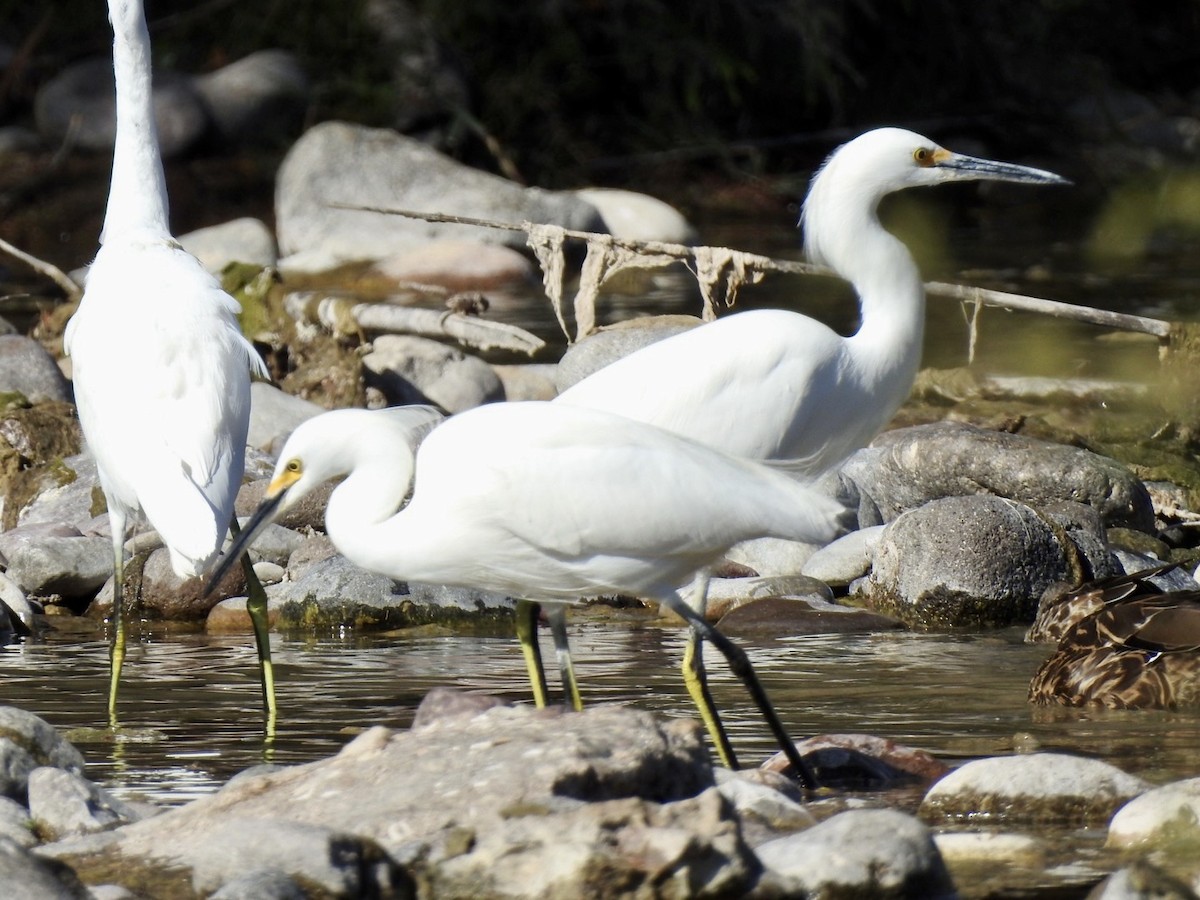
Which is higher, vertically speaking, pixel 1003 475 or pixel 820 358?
pixel 820 358

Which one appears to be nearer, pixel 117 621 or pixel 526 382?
pixel 117 621

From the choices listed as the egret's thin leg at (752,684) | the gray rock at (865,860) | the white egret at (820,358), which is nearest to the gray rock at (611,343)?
the white egret at (820,358)

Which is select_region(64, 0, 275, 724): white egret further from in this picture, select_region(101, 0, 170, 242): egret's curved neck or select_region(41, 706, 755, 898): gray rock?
select_region(41, 706, 755, 898): gray rock

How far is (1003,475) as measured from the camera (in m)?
10.9

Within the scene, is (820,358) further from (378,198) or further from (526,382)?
(378,198)

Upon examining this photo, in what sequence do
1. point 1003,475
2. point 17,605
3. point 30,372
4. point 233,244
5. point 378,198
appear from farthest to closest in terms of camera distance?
point 378,198, point 233,244, point 30,372, point 1003,475, point 17,605

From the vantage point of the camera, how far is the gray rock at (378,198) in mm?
22578

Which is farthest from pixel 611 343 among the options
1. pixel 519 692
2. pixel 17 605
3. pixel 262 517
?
pixel 262 517

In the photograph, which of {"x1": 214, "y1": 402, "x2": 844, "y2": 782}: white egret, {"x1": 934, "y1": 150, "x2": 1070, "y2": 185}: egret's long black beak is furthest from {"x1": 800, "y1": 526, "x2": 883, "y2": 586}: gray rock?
{"x1": 214, "y1": 402, "x2": 844, "y2": 782}: white egret

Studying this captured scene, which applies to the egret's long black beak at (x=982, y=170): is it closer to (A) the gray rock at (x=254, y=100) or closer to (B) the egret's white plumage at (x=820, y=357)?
Answer: (B) the egret's white plumage at (x=820, y=357)

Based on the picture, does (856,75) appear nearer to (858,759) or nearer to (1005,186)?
(1005,186)

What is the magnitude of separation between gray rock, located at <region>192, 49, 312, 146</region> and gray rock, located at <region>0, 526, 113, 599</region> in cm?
1638

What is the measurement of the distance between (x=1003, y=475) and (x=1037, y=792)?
17.7 ft

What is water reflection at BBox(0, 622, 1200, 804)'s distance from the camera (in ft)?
22.1
